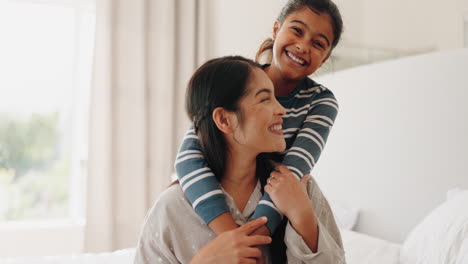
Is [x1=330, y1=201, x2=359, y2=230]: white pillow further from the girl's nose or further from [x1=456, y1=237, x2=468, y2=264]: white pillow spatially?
the girl's nose

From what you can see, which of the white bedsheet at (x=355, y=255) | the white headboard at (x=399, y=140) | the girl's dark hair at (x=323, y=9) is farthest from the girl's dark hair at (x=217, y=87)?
the white headboard at (x=399, y=140)

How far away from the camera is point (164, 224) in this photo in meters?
1.09

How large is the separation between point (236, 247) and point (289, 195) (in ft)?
0.53

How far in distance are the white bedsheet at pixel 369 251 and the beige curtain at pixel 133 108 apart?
7.13 feet

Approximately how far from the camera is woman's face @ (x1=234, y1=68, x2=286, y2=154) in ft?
3.52

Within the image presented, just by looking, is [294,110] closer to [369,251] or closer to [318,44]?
[318,44]

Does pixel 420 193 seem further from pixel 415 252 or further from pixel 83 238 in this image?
pixel 83 238

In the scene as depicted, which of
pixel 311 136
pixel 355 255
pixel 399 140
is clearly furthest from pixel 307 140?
pixel 399 140

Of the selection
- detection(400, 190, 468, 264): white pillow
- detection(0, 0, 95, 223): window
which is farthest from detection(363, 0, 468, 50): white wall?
detection(0, 0, 95, 223): window

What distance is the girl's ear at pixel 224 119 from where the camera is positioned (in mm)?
1080

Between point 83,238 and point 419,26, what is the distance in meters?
2.82

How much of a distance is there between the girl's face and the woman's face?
184mm

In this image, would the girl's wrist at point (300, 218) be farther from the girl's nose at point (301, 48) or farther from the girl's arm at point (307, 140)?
the girl's nose at point (301, 48)

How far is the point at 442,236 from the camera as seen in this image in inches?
55.8
